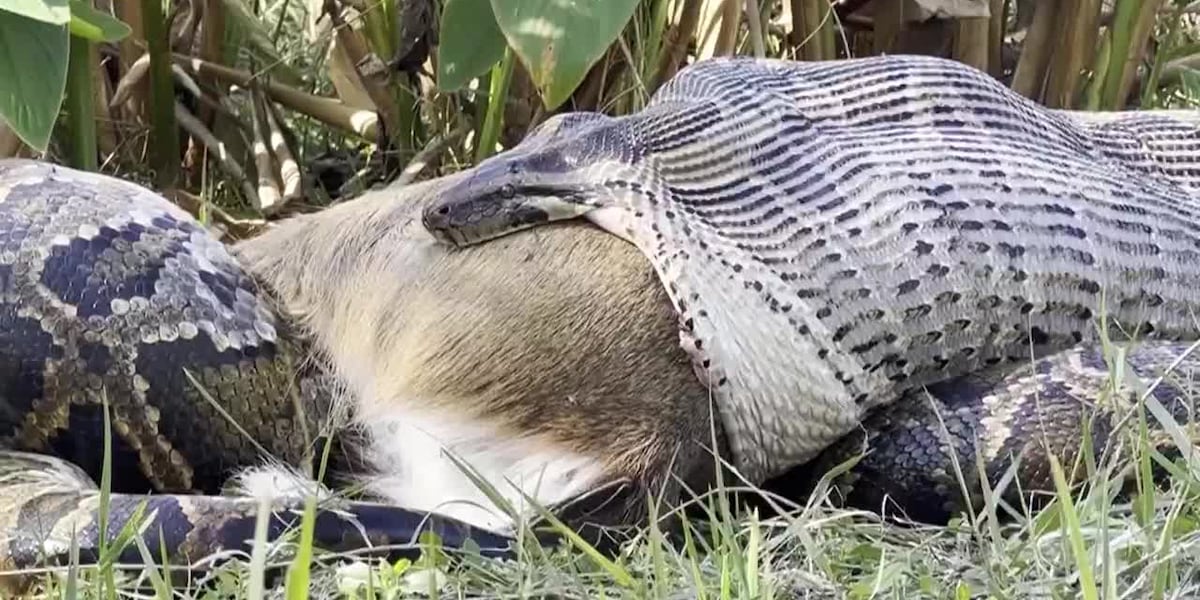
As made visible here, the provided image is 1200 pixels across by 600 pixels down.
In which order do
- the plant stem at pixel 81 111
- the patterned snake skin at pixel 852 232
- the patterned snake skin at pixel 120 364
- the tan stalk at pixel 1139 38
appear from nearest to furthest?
the patterned snake skin at pixel 120 364 → the patterned snake skin at pixel 852 232 → the plant stem at pixel 81 111 → the tan stalk at pixel 1139 38

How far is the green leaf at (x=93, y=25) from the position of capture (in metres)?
2.13

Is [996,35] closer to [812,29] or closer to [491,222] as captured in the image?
[812,29]

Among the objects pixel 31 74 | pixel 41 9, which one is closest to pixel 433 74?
pixel 31 74

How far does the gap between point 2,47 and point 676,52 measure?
1369 millimetres

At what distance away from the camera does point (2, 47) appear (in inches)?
72.6

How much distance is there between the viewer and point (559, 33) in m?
1.93

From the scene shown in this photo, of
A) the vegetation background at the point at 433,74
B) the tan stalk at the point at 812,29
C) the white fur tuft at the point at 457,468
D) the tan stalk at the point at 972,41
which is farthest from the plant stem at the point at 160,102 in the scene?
the white fur tuft at the point at 457,468

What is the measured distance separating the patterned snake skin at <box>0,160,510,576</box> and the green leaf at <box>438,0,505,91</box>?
0.83 metres

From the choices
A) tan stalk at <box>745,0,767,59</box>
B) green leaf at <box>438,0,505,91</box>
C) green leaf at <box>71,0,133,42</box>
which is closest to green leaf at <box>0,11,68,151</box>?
green leaf at <box>71,0,133,42</box>

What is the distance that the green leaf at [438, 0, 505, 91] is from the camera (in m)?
2.39

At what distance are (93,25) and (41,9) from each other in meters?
0.49

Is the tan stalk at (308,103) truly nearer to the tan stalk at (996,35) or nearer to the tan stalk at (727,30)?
the tan stalk at (727,30)

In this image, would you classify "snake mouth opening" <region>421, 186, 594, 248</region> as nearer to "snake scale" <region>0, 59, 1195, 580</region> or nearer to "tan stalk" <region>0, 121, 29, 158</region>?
"snake scale" <region>0, 59, 1195, 580</region>

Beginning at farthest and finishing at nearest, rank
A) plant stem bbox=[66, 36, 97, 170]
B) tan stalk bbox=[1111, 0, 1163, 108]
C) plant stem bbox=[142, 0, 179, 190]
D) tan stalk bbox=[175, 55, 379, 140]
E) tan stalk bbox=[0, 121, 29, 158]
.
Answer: tan stalk bbox=[175, 55, 379, 140] < plant stem bbox=[142, 0, 179, 190] < tan stalk bbox=[1111, 0, 1163, 108] < plant stem bbox=[66, 36, 97, 170] < tan stalk bbox=[0, 121, 29, 158]
